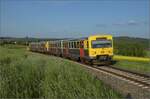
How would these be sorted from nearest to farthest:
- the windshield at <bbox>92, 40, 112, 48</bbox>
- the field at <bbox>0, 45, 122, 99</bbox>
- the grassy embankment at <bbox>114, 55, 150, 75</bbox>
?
the field at <bbox>0, 45, 122, 99</bbox> < the grassy embankment at <bbox>114, 55, 150, 75</bbox> < the windshield at <bbox>92, 40, 112, 48</bbox>

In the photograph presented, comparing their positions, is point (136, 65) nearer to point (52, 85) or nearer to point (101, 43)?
point (101, 43)

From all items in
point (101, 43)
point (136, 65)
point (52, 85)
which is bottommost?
point (136, 65)

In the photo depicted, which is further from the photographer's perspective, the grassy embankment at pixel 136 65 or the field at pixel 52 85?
the grassy embankment at pixel 136 65

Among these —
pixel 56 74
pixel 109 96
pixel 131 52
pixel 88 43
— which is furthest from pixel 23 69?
pixel 131 52

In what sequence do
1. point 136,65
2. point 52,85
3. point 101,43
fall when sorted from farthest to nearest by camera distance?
1. point 101,43
2. point 136,65
3. point 52,85

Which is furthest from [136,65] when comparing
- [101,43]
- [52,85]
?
[52,85]

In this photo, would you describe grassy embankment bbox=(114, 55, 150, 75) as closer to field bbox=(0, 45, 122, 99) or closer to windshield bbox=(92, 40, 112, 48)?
windshield bbox=(92, 40, 112, 48)

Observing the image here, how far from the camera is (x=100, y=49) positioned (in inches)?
1024

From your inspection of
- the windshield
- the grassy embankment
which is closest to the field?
the grassy embankment

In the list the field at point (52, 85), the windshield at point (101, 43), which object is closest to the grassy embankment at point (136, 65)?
the windshield at point (101, 43)

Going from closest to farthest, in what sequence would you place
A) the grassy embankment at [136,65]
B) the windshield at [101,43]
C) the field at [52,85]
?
1. the field at [52,85]
2. the grassy embankment at [136,65]
3. the windshield at [101,43]

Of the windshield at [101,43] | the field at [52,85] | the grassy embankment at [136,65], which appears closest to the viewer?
the field at [52,85]

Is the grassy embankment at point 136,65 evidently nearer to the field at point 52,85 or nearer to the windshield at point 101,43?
the windshield at point 101,43

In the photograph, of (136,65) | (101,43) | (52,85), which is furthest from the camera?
(101,43)
